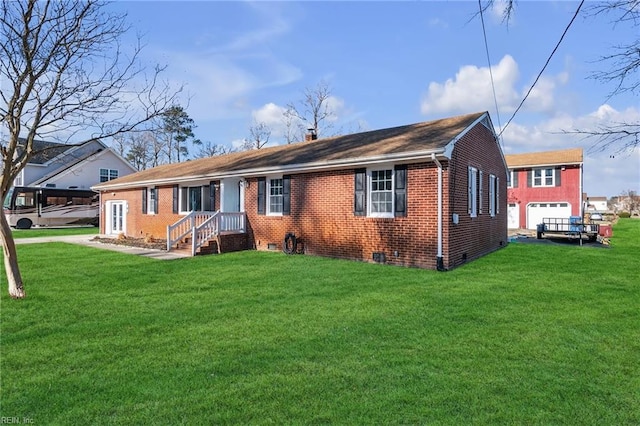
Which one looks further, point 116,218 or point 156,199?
point 116,218

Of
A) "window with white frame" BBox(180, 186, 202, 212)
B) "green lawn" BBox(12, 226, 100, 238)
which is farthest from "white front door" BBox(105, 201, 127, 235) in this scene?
"window with white frame" BBox(180, 186, 202, 212)

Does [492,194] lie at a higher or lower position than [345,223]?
higher

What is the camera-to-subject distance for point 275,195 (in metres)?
13.6

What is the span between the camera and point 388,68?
43.5 ft

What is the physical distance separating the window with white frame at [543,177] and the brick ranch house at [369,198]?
12.8 m

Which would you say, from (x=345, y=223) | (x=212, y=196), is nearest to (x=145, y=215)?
(x=212, y=196)

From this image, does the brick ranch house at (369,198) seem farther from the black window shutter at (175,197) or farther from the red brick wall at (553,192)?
the red brick wall at (553,192)

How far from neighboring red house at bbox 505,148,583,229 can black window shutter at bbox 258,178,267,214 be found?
70.3 feet

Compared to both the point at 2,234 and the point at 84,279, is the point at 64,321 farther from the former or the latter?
the point at 84,279

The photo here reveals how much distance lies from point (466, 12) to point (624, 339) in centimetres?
486

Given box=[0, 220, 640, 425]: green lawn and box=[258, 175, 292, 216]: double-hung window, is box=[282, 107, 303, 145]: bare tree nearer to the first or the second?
box=[258, 175, 292, 216]: double-hung window

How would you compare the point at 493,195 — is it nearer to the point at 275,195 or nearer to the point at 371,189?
the point at 371,189

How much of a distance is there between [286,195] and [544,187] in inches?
869

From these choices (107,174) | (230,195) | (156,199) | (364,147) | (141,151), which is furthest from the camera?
(141,151)
